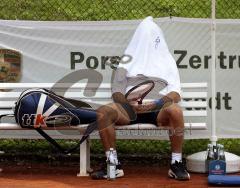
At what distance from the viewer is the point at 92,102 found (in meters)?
→ 6.63

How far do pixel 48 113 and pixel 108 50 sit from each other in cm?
126

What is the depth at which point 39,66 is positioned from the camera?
6938mm

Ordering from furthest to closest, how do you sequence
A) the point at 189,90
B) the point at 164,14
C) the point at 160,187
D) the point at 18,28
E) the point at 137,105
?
the point at 164,14 → the point at 18,28 → the point at 189,90 → the point at 137,105 → the point at 160,187

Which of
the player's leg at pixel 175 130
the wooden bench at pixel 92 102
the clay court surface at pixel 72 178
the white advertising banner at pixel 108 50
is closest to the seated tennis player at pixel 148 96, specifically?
the player's leg at pixel 175 130

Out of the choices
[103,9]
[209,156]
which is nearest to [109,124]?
[209,156]

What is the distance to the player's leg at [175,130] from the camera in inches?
229

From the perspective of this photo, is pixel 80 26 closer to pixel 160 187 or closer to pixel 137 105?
pixel 137 105

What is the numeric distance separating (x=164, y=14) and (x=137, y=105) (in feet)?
11.4

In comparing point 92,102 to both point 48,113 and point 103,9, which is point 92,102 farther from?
point 103,9

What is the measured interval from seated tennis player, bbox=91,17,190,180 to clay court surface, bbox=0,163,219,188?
0.13 meters

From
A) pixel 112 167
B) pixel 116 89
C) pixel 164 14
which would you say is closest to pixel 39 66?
pixel 116 89

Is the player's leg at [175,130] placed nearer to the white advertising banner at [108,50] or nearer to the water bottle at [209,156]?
the water bottle at [209,156]

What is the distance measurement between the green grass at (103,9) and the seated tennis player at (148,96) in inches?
97.0

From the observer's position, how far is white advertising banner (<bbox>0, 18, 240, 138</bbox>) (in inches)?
267
